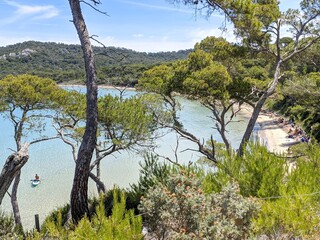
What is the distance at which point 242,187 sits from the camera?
3797mm

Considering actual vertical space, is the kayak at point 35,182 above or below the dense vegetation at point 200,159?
below

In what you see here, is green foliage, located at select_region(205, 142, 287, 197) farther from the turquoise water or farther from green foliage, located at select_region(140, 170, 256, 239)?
the turquoise water

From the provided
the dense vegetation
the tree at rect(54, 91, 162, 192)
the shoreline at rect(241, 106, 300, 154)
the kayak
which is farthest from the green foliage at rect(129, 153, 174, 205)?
the shoreline at rect(241, 106, 300, 154)

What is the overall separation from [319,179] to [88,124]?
2906 mm

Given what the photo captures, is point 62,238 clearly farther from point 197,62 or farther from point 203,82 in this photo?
point 197,62

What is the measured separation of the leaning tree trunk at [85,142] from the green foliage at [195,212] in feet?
6.35

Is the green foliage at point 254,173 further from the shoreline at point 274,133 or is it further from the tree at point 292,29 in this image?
the shoreline at point 274,133

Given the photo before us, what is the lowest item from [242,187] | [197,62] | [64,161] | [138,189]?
[64,161]

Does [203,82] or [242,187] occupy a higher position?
[203,82]

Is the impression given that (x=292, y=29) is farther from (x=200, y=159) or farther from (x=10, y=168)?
(x=10, y=168)

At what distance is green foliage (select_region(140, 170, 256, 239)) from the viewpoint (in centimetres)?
239

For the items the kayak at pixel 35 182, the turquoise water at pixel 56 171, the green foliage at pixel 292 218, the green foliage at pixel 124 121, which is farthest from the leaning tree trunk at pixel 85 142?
the kayak at pixel 35 182

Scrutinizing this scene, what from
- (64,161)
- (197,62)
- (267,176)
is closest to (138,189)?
(267,176)

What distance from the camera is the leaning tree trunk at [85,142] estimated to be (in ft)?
14.8
